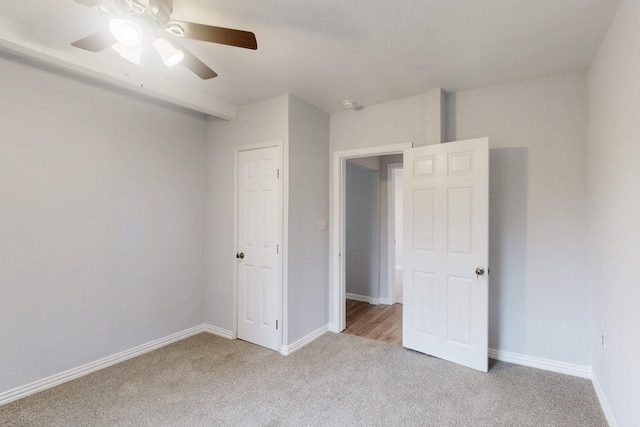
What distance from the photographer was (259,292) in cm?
316

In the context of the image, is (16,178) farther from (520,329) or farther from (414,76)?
(520,329)

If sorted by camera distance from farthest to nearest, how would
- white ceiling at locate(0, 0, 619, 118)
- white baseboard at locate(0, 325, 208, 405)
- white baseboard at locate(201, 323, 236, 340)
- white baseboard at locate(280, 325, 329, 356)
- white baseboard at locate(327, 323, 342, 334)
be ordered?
white baseboard at locate(327, 323, 342, 334)
white baseboard at locate(201, 323, 236, 340)
white baseboard at locate(280, 325, 329, 356)
white baseboard at locate(0, 325, 208, 405)
white ceiling at locate(0, 0, 619, 118)

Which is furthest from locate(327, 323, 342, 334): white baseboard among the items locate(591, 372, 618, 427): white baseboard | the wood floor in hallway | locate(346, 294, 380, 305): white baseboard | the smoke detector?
the smoke detector

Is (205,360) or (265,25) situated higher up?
(265,25)

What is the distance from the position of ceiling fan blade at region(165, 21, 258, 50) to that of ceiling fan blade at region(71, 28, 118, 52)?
0.34 m

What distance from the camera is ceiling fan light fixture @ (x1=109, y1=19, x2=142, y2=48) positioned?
5.06 feet

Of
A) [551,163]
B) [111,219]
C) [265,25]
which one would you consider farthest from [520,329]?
[111,219]

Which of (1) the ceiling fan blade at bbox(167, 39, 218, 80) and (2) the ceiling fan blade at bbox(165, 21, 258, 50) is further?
(1) the ceiling fan blade at bbox(167, 39, 218, 80)

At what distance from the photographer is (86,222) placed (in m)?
2.54

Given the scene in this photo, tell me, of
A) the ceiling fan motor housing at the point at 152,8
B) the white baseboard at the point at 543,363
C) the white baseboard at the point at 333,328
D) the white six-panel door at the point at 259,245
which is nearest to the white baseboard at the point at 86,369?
the white six-panel door at the point at 259,245

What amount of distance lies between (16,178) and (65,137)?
18.0 inches

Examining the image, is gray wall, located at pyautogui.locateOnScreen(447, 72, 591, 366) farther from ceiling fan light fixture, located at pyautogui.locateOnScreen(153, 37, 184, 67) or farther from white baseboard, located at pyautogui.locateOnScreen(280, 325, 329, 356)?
ceiling fan light fixture, located at pyautogui.locateOnScreen(153, 37, 184, 67)

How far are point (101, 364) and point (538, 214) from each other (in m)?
3.99

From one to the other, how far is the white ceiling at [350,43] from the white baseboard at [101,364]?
2346 mm
